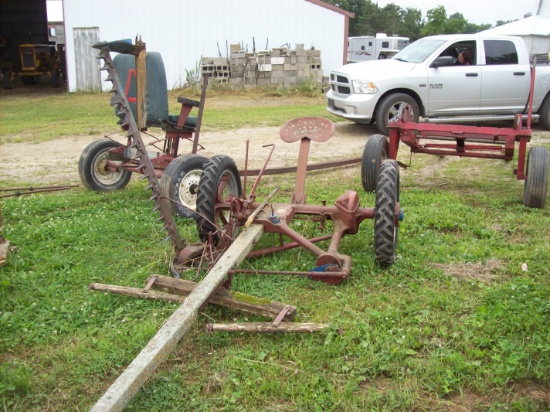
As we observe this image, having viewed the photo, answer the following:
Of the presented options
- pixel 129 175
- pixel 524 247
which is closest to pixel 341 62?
A: pixel 129 175

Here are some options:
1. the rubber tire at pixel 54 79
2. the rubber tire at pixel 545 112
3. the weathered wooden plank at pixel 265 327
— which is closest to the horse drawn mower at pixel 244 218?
the weathered wooden plank at pixel 265 327

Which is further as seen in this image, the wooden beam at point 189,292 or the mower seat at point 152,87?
the mower seat at point 152,87

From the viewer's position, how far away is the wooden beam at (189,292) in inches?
141

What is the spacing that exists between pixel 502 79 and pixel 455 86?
1.00 m

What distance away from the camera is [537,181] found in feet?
19.4

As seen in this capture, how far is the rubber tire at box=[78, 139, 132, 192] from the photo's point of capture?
6582mm

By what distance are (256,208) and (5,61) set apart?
22.0m

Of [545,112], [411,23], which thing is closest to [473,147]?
[545,112]

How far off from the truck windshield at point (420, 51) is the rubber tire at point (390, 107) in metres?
0.88

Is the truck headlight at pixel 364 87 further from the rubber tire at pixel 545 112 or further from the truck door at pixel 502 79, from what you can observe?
the rubber tire at pixel 545 112

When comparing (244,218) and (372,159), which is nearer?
(244,218)

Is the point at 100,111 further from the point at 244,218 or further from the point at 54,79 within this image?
the point at 244,218

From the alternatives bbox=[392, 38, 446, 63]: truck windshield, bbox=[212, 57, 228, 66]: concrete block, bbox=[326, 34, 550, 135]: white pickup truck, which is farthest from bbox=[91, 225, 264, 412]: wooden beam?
bbox=[212, 57, 228, 66]: concrete block

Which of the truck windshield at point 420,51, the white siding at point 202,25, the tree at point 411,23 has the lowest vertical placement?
the truck windshield at point 420,51
